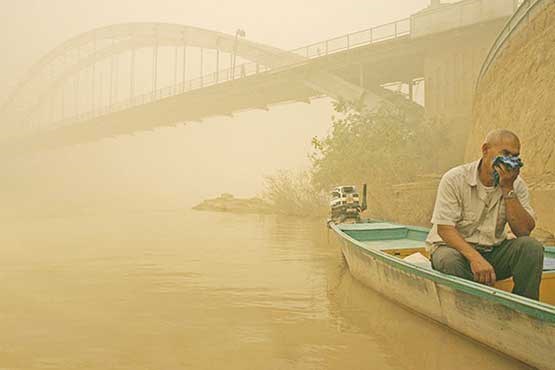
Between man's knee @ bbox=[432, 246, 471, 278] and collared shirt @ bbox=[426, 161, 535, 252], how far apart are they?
0.13 m

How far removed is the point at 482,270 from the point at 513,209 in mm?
456

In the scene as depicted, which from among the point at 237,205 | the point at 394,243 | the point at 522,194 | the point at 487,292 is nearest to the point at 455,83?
the point at 394,243

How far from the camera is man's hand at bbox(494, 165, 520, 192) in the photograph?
292cm

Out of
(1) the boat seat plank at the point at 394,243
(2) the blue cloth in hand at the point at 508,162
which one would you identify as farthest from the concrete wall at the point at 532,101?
(2) the blue cloth in hand at the point at 508,162

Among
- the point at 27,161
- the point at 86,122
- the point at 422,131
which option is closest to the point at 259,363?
the point at 422,131

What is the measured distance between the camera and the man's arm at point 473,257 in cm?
308

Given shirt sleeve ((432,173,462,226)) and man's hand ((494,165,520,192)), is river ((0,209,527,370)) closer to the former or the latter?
shirt sleeve ((432,173,462,226))

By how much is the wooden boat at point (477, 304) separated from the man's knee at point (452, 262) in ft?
0.22

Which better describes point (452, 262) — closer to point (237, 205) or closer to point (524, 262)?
point (524, 262)

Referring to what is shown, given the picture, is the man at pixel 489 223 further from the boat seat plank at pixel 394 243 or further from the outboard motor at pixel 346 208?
the outboard motor at pixel 346 208

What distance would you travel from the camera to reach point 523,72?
9.69m

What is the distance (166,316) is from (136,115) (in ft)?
109

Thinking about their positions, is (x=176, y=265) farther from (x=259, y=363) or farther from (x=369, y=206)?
(x=369, y=206)

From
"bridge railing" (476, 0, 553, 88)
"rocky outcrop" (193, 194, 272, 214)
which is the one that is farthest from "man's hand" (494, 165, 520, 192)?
"rocky outcrop" (193, 194, 272, 214)
